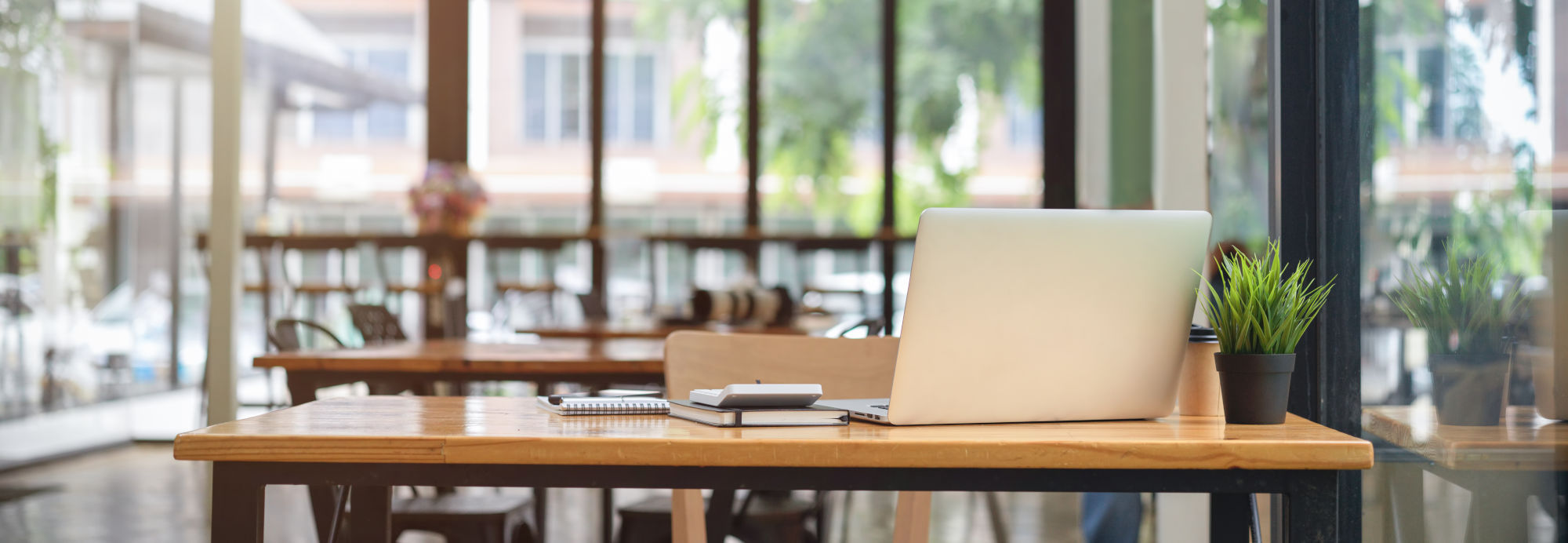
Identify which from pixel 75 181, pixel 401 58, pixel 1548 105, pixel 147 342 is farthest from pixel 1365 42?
pixel 401 58

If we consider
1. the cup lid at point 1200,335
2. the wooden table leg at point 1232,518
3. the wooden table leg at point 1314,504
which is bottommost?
the wooden table leg at point 1232,518

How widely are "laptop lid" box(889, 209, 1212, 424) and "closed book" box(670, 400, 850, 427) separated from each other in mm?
71

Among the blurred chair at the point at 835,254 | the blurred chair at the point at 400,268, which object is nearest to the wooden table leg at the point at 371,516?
the blurred chair at the point at 400,268

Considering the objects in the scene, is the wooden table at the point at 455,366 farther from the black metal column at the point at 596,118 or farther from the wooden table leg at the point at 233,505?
the black metal column at the point at 596,118

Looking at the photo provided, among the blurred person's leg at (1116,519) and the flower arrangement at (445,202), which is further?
the flower arrangement at (445,202)

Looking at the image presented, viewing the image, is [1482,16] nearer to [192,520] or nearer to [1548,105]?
[1548,105]

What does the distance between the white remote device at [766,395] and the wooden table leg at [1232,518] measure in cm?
51

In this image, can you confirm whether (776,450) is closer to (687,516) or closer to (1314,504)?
(1314,504)

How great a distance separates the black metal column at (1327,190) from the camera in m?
1.78

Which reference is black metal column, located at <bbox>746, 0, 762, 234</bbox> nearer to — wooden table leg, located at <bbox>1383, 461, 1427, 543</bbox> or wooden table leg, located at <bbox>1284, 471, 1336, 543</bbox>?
wooden table leg, located at <bbox>1383, 461, 1427, 543</bbox>

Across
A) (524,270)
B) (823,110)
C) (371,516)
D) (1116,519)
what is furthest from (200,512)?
(823,110)

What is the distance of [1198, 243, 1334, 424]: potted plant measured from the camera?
134 cm

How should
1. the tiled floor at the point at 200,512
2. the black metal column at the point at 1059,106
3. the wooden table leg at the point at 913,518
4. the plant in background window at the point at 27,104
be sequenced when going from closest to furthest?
the wooden table leg at the point at 913,518 < the tiled floor at the point at 200,512 < the plant in background window at the point at 27,104 < the black metal column at the point at 1059,106

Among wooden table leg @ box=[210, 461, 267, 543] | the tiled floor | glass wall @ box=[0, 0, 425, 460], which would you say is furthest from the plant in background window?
wooden table leg @ box=[210, 461, 267, 543]
